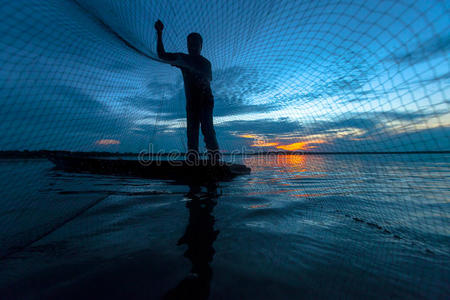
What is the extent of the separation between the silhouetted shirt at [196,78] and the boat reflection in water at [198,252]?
3905 millimetres

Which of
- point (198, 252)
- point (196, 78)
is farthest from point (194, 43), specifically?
point (198, 252)

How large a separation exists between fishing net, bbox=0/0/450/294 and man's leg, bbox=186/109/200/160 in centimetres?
208

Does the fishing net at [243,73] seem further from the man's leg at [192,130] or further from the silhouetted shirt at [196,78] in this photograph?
the man's leg at [192,130]

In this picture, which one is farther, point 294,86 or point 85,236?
point 294,86

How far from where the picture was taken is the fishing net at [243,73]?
2766mm

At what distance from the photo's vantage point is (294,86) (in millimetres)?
5934

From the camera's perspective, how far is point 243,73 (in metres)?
6.83

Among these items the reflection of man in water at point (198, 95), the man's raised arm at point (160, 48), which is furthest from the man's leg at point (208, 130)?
the man's raised arm at point (160, 48)

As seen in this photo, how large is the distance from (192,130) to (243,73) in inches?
116

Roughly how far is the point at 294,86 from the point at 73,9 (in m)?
5.99

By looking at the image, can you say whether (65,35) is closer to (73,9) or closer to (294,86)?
(73,9)

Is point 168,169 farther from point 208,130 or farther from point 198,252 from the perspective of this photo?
point 198,252

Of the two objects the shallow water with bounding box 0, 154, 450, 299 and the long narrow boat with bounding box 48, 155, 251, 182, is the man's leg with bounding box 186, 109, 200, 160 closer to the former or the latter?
A: the long narrow boat with bounding box 48, 155, 251, 182

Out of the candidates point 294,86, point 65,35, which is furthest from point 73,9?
point 294,86
